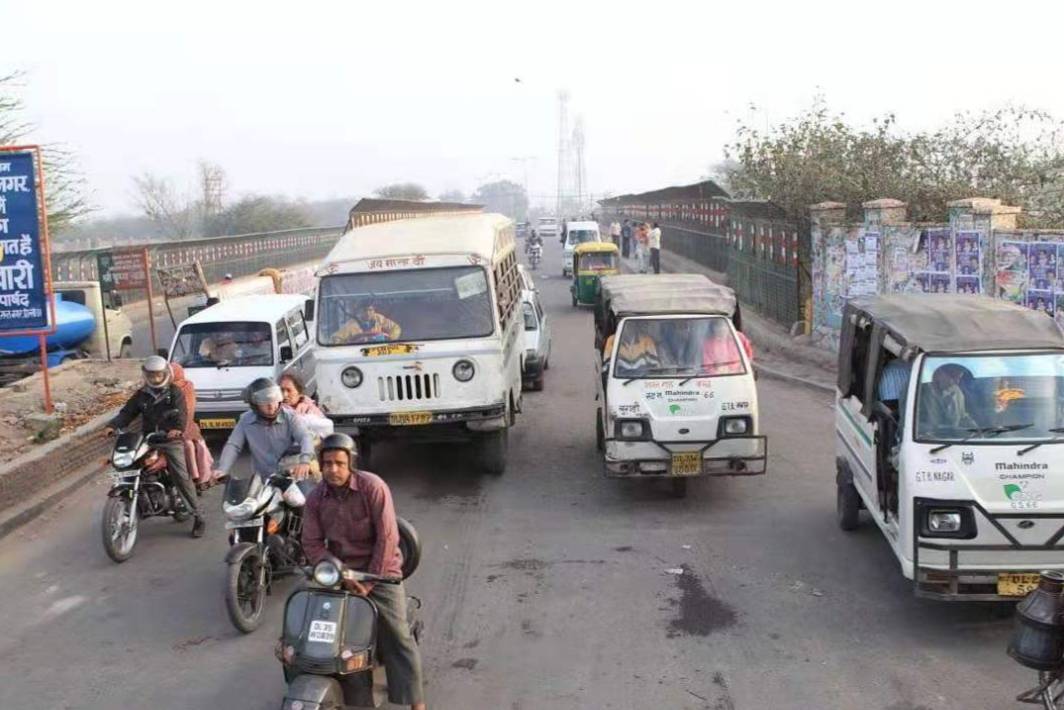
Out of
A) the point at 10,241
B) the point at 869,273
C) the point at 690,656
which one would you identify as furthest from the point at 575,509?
the point at 869,273

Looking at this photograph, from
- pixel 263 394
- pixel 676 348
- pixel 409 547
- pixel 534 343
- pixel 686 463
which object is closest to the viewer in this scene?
pixel 409 547

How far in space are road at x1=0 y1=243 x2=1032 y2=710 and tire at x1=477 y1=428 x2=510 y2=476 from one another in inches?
10.2

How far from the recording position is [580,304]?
30.8m

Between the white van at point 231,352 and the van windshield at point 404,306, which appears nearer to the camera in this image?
the van windshield at point 404,306

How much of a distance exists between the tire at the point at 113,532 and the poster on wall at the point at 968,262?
37.5 feet

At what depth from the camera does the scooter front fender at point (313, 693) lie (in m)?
4.78

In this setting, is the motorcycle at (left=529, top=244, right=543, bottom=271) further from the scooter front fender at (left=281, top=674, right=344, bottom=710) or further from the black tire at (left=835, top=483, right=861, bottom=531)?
the scooter front fender at (left=281, top=674, right=344, bottom=710)

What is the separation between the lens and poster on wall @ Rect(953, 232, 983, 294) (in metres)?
14.4

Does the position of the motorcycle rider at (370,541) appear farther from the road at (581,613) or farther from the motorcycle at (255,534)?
the motorcycle at (255,534)

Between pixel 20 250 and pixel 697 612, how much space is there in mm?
9497

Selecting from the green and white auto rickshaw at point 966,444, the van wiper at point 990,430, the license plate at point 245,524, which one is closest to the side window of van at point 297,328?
the license plate at point 245,524

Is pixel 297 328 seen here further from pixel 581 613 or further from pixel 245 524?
pixel 581 613

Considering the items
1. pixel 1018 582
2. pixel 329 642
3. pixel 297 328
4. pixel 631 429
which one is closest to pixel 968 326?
pixel 1018 582

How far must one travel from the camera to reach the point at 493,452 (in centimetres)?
1126
